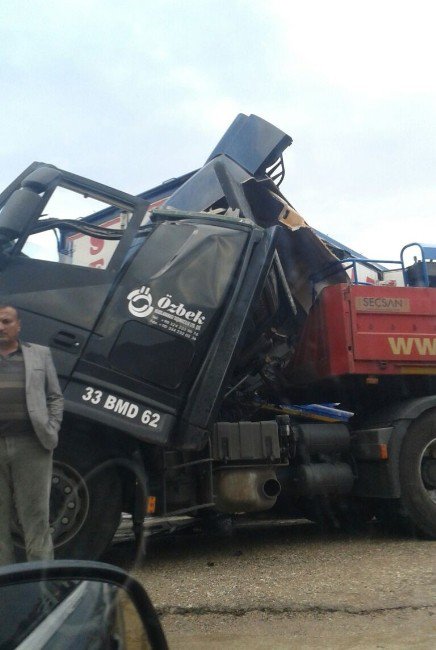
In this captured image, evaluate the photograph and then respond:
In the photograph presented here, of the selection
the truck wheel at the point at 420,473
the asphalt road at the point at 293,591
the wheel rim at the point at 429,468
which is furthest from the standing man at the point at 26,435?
the wheel rim at the point at 429,468

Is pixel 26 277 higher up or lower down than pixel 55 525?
higher up

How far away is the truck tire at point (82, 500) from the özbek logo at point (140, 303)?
→ 0.90 meters

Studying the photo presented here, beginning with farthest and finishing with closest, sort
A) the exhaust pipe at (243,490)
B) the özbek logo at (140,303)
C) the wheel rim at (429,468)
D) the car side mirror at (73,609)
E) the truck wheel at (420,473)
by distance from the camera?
1. the wheel rim at (429,468)
2. the truck wheel at (420,473)
3. the exhaust pipe at (243,490)
4. the özbek logo at (140,303)
5. the car side mirror at (73,609)

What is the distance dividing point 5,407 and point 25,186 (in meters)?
1.73

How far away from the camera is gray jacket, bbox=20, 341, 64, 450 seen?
3766mm

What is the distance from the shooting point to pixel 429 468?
20.6ft

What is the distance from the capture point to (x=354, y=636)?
12.0ft

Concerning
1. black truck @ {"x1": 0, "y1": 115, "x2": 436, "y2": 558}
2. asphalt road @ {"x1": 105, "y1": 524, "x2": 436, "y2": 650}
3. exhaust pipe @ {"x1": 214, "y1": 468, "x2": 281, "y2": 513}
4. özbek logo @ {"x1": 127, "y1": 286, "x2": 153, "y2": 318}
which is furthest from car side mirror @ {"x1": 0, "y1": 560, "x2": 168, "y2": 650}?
exhaust pipe @ {"x1": 214, "y1": 468, "x2": 281, "y2": 513}

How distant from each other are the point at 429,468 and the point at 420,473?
0.14m

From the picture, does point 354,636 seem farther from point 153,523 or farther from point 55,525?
point 153,523

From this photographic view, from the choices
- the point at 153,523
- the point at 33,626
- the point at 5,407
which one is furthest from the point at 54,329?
the point at 33,626

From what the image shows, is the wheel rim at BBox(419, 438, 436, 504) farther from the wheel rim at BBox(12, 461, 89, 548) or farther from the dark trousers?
the dark trousers

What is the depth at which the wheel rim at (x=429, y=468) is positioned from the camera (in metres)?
6.21

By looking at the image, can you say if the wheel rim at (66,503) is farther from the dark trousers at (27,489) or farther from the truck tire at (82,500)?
the dark trousers at (27,489)
